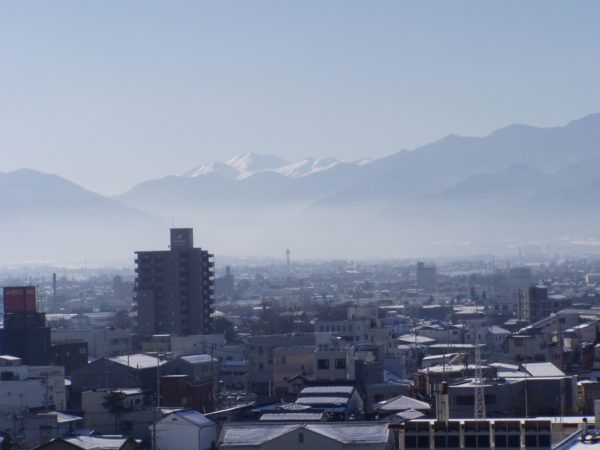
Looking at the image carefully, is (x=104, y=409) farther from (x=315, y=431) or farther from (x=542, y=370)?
(x=315, y=431)

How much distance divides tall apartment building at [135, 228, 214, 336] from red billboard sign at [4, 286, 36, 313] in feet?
44.4

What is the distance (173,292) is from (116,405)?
90.8ft

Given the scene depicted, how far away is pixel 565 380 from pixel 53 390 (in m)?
12.4

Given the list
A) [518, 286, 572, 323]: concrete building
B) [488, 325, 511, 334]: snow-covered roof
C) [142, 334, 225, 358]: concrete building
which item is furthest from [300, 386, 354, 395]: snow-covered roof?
[518, 286, 572, 323]: concrete building

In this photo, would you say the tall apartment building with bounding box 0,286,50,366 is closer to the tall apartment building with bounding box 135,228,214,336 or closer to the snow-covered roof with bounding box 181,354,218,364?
the snow-covered roof with bounding box 181,354,218,364

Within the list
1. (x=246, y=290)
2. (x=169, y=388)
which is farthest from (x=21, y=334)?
(x=246, y=290)

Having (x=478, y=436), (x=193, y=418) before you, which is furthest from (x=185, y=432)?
(x=478, y=436)

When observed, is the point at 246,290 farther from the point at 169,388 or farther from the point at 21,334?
the point at 169,388

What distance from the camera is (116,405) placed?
31641 millimetres

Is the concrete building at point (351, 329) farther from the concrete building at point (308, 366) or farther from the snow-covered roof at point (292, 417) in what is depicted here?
the snow-covered roof at point (292, 417)

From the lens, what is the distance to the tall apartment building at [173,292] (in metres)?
59.0

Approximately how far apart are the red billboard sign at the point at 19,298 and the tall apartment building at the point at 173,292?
1353 centimetres

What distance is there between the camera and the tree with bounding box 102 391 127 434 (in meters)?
31.6

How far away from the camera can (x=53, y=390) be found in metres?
35.8
